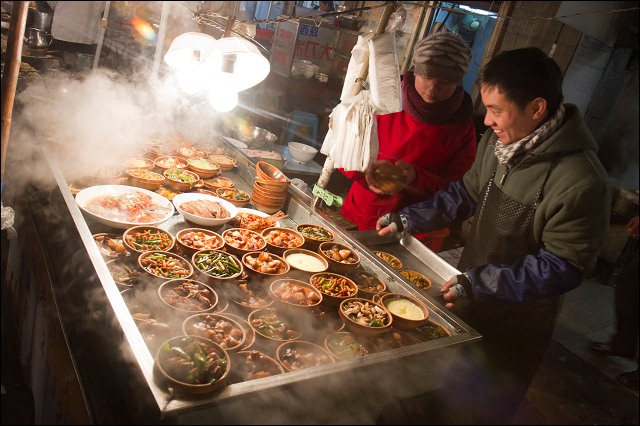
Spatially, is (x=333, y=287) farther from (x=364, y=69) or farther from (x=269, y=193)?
(x=364, y=69)

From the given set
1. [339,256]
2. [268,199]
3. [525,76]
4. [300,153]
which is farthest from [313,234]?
[300,153]

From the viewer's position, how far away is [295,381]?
2025 millimetres

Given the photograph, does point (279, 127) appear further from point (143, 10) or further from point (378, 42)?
point (378, 42)

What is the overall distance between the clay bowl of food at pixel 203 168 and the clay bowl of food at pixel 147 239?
137 cm

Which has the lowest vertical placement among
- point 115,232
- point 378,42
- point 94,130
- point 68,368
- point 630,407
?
point 630,407

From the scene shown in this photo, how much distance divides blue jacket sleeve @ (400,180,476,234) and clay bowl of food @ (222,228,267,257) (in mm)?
1467

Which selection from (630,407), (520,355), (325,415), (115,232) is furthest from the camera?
(630,407)

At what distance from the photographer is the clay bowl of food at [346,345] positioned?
8.21 feet

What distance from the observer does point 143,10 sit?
28.1ft

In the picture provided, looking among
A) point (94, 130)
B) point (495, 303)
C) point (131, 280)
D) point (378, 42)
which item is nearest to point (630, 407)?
point (495, 303)

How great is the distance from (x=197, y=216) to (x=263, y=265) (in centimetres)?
80

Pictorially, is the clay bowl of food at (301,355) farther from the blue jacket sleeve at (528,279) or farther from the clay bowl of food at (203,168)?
the clay bowl of food at (203,168)

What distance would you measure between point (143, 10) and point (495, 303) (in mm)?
8676

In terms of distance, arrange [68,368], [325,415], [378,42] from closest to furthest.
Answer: [325,415], [68,368], [378,42]
